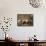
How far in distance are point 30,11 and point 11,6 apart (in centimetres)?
84

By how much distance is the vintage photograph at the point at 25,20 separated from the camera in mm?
5656

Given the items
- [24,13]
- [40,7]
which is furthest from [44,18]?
[24,13]

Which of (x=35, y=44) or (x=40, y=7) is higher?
(x=40, y=7)

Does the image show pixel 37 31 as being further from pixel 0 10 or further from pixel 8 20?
pixel 0 10

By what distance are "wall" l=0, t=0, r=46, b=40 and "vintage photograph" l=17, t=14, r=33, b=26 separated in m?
0.13

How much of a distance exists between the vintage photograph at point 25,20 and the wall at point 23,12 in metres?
0.13

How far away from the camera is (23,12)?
5668mm

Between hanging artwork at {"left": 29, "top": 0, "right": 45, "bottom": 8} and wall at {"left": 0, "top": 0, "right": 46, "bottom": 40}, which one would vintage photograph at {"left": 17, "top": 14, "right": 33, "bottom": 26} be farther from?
hanging artwork at {"left": 29, "top": 0, "right": 45, "bottom": 8}

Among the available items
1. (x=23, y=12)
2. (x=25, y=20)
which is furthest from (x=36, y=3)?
(x=25, y=20)

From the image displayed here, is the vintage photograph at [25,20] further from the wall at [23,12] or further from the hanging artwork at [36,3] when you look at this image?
the hanging artwork at [36,3]

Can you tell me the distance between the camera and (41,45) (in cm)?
449

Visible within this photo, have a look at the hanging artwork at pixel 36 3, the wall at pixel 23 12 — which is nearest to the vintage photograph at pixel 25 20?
the wall at pixel 23 12

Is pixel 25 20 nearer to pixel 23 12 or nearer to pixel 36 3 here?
pixel 23 12

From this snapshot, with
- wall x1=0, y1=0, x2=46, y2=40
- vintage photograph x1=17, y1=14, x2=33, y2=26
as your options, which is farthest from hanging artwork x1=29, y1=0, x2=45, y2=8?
vintage photograph x1=17, y1=14, x2=33, y2=26
